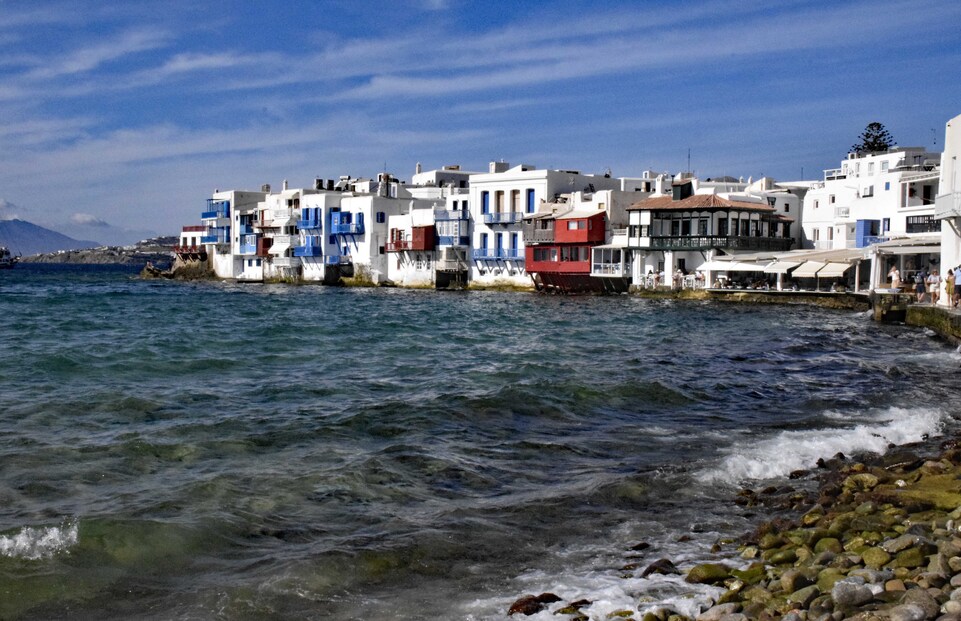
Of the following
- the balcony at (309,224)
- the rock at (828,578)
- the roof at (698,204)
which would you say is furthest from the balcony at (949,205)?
the balcony at (309,224)

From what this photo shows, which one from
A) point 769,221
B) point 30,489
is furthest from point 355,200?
point 30,489

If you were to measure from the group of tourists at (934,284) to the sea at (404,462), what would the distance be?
5.32 m

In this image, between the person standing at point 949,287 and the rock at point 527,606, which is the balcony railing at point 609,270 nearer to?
the person standing at point 949,287

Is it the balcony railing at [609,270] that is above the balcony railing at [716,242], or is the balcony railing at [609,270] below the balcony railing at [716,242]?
below

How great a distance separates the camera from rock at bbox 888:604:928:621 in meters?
5.85

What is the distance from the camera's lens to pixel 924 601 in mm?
6008

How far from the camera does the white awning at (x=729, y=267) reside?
5384 centimetres

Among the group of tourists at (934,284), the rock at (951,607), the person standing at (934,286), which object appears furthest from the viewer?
the person standing at (934,286)

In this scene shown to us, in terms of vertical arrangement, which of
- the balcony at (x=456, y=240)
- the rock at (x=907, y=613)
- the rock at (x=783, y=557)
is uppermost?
the balcony at (x=456, y=240)

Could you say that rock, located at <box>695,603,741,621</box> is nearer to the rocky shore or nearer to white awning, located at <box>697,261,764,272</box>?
the rocky shore

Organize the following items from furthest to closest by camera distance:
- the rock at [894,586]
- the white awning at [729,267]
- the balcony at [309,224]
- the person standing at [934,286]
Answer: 1. the balcony at [309,224]
2. the white awning at [729,267]
3. the person standing at [934,286]
4. the rock at [894,586]

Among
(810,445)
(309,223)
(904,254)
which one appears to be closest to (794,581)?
(810,445)

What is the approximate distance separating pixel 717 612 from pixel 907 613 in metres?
1.39

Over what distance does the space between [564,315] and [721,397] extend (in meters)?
26.0
